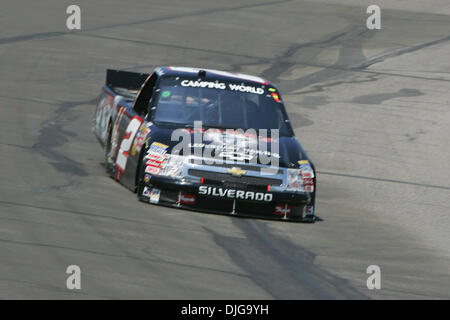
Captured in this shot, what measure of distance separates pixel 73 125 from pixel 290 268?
27.0 feet

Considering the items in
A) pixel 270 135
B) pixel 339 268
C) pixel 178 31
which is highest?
pixel 178 31

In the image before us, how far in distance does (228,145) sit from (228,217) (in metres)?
0.75

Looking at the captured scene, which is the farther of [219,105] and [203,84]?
[203,84]

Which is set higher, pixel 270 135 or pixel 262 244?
pixel 270 135

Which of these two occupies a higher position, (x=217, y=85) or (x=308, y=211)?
(x=217, y=85)

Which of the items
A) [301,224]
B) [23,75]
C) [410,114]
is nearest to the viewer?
[301,224]

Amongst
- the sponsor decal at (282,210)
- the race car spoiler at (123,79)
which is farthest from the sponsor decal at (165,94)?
the race car spoiler at (123,79)

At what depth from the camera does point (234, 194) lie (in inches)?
381

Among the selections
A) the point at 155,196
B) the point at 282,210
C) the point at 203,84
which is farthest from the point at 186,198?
the point at 203,84

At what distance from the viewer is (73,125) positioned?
1564cm

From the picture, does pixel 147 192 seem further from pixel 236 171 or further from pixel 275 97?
pixel 275 97

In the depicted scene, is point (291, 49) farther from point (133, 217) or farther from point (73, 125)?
point (133, 217)

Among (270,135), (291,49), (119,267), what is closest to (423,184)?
(270,135)

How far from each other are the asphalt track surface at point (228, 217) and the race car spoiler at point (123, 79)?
999 mm
